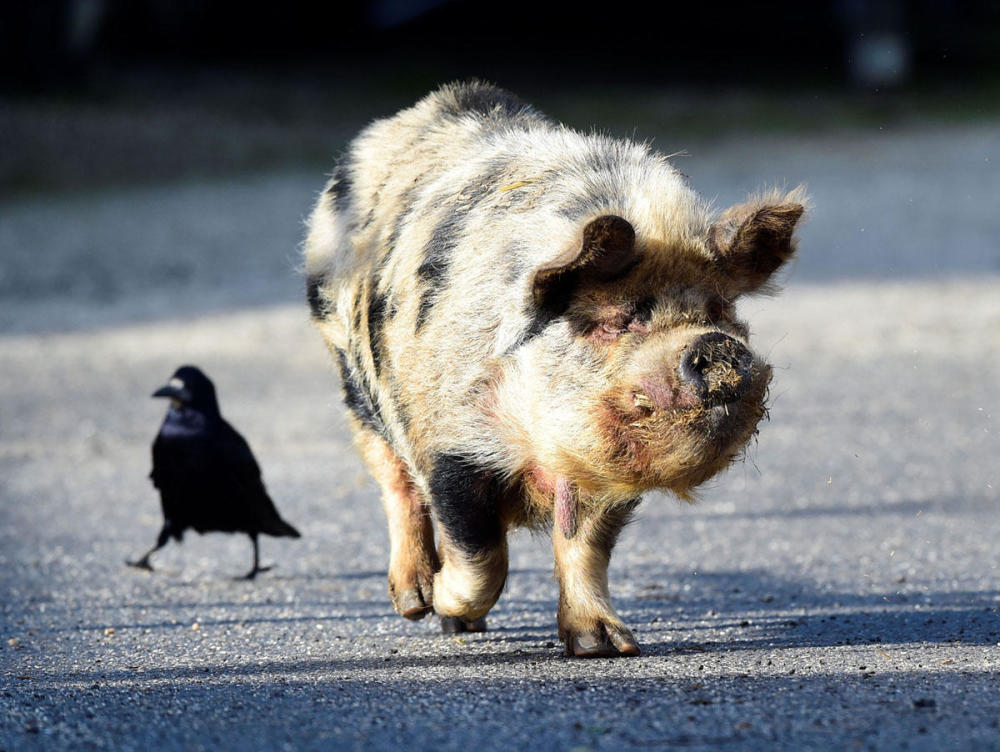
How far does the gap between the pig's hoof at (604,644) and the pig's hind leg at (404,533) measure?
2.50ft

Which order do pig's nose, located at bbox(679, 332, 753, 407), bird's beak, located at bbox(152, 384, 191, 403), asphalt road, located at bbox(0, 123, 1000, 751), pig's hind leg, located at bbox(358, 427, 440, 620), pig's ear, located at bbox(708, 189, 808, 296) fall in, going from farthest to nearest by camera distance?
bird's beak, located at bbox(152, 384, 191, 403) < pig's hind leg, located at bbox(358, 427, 440, 620) < pig's ear, located at bbox(708, 189, 808, 296) < pig's nose, located at bbox(679, 332, 753, 407) < asphalt road, located at bbox(0, 123, 1000, 751)

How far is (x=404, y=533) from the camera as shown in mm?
5520

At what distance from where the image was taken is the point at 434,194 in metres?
5.11

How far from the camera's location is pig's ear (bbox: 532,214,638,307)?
159 inches

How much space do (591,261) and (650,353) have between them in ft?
1.07

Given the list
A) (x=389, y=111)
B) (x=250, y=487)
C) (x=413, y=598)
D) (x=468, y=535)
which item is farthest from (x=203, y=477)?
(x=389, y=111)

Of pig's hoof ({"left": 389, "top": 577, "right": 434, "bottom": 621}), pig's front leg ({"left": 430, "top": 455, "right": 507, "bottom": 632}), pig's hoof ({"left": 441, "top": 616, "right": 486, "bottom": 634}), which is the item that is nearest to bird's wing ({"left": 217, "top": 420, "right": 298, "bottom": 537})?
pig's hoof ({"left": 389, "top": 577, "right": 434, "bottom": 621})

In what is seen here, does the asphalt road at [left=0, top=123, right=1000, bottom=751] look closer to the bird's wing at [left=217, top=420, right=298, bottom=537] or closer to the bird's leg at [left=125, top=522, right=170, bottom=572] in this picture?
the bird's leg at [left=125, top=522, right=170, bottom=572]

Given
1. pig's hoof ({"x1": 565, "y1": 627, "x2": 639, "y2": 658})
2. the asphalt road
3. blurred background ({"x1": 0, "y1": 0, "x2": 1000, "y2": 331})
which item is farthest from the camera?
blurred background ({"x1": 0, "y1": 0, "x2": 1000, "y2": 331})

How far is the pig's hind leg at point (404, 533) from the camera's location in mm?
5305

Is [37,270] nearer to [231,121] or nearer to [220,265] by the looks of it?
[220,265]

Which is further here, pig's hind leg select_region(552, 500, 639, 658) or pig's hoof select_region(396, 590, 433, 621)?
Result: pig's hoof select_region(396, 590, 433, 621)

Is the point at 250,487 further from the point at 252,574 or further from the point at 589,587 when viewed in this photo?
the point at 589,587

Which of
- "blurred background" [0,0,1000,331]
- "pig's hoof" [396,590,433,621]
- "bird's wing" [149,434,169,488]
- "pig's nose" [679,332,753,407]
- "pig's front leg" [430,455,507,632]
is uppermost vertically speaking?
"blurred background" [0,0,1000,331]
